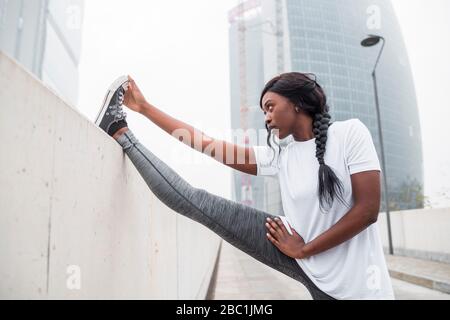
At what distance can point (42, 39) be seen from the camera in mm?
69000

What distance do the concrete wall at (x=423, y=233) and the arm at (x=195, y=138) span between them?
314 inches

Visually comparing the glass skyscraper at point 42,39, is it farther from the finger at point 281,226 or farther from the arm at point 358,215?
the arm at point 358,215

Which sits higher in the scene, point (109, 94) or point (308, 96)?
point (109, 94)

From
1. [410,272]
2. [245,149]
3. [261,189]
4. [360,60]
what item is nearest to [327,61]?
[360,60]

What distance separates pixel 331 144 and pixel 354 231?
1.34 ft

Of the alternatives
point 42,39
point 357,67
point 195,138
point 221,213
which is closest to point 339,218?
point 221,213

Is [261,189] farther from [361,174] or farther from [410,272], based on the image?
[361,174]

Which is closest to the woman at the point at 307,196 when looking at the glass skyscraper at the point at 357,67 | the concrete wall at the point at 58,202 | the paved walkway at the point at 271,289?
the concrete wall at the point at 58,202

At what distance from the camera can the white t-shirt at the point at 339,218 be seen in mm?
1359

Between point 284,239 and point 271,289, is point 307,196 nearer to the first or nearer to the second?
point 284,239

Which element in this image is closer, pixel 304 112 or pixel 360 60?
pixel 304 112

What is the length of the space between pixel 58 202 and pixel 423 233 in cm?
1039

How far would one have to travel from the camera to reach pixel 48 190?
95 cm

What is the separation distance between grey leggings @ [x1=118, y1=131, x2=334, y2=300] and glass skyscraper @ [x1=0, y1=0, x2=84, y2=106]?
53310mm
